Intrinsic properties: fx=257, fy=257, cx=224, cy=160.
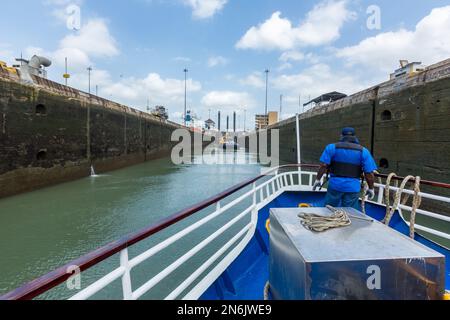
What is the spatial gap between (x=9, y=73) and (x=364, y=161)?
452 inches

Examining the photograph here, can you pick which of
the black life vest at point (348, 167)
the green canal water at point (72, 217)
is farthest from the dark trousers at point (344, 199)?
the green canal water at point (72, 217)

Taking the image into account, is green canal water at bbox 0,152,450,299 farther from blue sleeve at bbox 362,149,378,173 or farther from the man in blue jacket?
blue sleeve at bbox 362,149,378,173

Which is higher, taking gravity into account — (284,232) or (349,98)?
(349,98)

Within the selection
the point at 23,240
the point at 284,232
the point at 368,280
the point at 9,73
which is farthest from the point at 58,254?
the point at 9,73

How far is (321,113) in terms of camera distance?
15930 mm

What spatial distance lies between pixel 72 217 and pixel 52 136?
5431 mm

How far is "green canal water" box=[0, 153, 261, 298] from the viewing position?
15.9 ft

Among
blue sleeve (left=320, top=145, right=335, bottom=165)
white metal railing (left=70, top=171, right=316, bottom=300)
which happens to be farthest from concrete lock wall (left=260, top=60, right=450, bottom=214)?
white metal railing (left=70, top=171, right=316, bottom=300)

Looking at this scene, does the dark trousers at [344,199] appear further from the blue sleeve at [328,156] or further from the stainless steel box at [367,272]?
the stainless steel box at [367,272]

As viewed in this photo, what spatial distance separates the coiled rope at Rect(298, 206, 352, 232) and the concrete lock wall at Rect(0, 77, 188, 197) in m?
10.2

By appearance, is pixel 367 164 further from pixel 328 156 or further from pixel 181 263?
pixel 181 263

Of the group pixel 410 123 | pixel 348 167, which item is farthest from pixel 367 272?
pixel 410 123

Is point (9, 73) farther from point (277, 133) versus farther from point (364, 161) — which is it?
point (277, 133)

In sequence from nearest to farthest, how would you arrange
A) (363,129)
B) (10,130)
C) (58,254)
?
(58,254) < (10,130) < (363,129)
